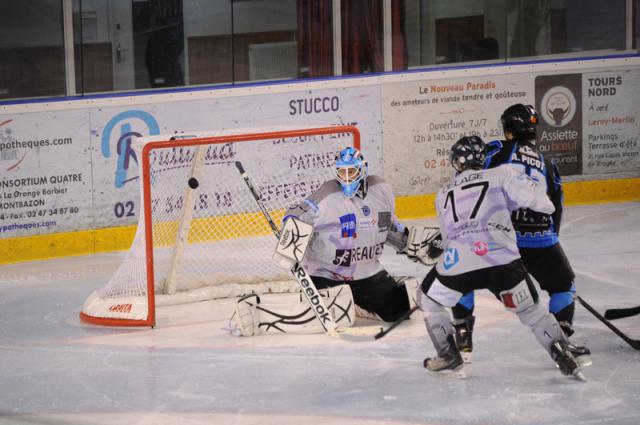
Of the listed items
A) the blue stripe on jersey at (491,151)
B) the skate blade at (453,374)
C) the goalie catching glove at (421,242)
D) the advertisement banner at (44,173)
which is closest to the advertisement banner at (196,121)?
the advertisement banner at (44,173)

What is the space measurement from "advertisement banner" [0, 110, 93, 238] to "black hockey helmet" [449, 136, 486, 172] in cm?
406

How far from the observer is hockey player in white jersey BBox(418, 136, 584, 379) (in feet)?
16.9

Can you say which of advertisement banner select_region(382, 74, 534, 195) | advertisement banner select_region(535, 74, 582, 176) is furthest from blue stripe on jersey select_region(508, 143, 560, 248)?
advertisement banner select_region(535, 74, 582, 176)

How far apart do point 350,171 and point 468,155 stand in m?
1.06

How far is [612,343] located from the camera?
597 centimetres

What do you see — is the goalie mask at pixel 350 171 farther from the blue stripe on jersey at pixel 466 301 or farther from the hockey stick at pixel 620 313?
the hockey stick at pixel 620 313

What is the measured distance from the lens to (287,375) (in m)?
5.56

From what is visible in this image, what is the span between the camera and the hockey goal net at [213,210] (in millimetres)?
6668

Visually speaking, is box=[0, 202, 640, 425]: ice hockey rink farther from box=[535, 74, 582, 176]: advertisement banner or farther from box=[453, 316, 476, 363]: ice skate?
box=[535, 74, 582, 176]: advertisement banner

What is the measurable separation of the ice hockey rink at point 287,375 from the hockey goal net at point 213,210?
22cm

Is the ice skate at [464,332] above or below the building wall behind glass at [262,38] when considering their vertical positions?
below

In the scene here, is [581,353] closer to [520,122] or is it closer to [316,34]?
[520,122]

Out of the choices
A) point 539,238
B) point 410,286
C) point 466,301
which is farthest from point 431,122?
point 466,301

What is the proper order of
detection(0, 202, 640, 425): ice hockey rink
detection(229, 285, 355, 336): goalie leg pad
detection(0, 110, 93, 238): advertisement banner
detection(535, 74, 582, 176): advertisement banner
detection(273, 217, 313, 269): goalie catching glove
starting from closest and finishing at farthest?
detection(0, 202, 640, 425): ice hockey rink
detection(273, 217, 313, 269): goalie catching glove
detection(229, 285, 355, 336): goalie leg pad
detection(0, 110, 93, 238): advertisement banner
detection(535, 74, 582, 176): advertisement banner
